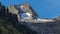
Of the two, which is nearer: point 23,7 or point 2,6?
point 2,6

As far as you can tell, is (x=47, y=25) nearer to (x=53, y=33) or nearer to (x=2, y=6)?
(x=53, y=33)

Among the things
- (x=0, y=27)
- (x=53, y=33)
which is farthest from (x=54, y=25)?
(x=0, y=27)

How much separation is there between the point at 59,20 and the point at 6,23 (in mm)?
27794

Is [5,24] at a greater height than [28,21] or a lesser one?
greater

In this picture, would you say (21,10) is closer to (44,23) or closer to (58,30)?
(44,23)

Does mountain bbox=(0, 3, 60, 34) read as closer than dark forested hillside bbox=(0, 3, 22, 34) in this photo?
No

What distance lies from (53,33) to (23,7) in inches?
598

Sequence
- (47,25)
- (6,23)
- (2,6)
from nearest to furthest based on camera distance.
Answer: (6,23) < (2,6) < (47,25)

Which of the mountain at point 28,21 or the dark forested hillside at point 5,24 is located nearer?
the dark forested hillside at point 5,24

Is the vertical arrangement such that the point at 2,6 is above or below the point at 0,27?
above

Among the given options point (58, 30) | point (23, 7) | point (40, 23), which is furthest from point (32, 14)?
point (58, 30)

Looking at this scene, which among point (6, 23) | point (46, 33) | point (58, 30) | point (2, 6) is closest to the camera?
point (6, 23)

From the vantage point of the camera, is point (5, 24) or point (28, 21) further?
point (28, 21)

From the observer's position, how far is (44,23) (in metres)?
55.6
